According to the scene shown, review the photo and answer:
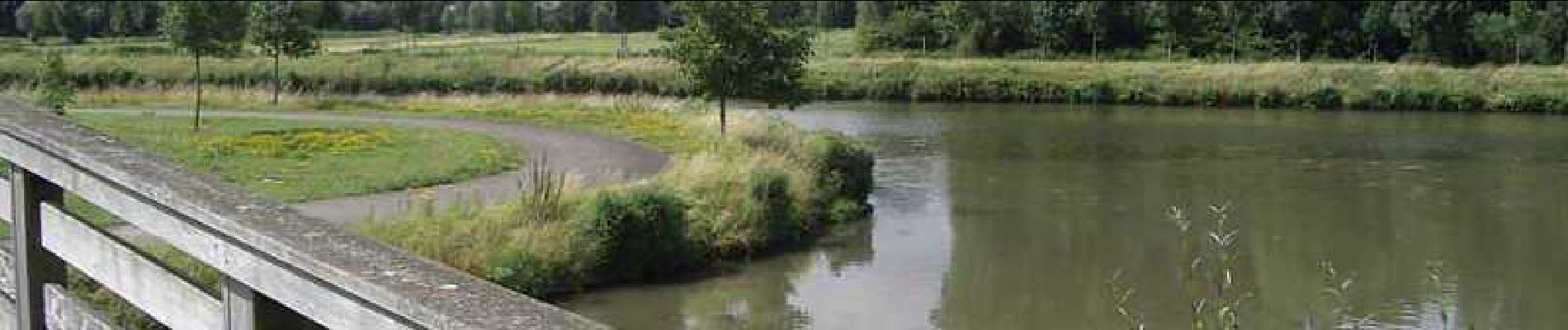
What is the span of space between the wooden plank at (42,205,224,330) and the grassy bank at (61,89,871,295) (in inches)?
371

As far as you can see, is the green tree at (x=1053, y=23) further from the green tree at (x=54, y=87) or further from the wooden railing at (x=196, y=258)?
the wooden railing at (x=196, y=258)

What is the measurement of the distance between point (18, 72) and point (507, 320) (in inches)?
1512

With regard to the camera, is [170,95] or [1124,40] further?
[1124,40]

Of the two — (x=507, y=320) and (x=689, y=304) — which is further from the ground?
(x=507, y=320)

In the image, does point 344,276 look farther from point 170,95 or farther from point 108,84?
point 108,84

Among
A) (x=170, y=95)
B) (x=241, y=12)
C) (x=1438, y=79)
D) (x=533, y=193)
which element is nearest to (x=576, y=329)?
(x=533, y=193)

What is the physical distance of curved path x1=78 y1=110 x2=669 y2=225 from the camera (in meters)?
16.4

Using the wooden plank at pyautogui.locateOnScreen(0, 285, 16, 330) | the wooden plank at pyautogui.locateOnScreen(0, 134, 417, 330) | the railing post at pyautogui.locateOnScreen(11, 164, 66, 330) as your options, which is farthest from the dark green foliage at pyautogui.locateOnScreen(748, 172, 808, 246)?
the wooden plank at pyautogui.locateOnScreen(0, 134, 417, 330)

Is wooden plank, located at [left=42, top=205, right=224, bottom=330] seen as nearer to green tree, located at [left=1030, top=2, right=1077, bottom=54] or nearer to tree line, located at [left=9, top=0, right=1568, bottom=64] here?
tree line, located at [left=9, top=0, right=1568, bottom=64]

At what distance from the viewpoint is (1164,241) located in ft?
60.6

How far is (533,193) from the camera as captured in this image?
51.2ft

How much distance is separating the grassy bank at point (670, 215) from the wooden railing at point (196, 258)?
30.4 ft

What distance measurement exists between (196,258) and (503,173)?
17098mm

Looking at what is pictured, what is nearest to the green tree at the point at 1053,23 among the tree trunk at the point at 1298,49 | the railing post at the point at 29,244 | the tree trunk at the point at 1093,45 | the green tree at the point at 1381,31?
the tree trunk at the point at 1093,45
